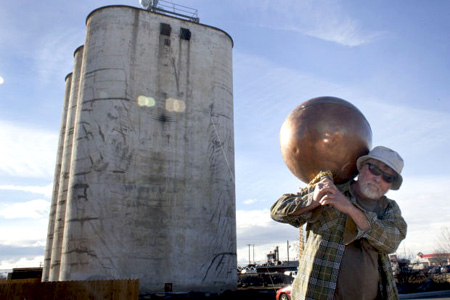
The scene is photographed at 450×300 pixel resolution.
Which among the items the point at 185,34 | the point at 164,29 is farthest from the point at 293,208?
the point at 185,34

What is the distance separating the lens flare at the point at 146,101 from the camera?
17.0 meters

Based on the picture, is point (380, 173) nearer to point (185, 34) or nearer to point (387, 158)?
point (387, 158)

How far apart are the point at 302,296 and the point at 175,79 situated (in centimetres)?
1591

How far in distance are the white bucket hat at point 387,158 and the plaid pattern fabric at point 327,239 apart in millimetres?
254

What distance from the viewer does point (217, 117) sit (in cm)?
1822

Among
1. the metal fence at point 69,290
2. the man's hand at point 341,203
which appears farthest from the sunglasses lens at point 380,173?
the metal fence at point 69,290

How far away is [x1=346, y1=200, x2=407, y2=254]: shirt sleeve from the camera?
2688mm

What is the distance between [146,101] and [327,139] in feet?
48.8

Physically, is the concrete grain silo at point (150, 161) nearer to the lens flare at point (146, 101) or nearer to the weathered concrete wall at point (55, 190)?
the lens flare at point (146, 101)

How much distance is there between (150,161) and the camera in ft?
53.9

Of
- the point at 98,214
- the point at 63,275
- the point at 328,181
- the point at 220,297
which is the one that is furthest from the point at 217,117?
the point at 328,181

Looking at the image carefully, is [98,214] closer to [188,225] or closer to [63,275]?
[63,275]

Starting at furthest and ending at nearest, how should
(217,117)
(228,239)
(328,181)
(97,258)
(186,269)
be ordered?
(217,117), (228,239), (186,269), (97,258), (328,181)

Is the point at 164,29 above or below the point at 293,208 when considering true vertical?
above
